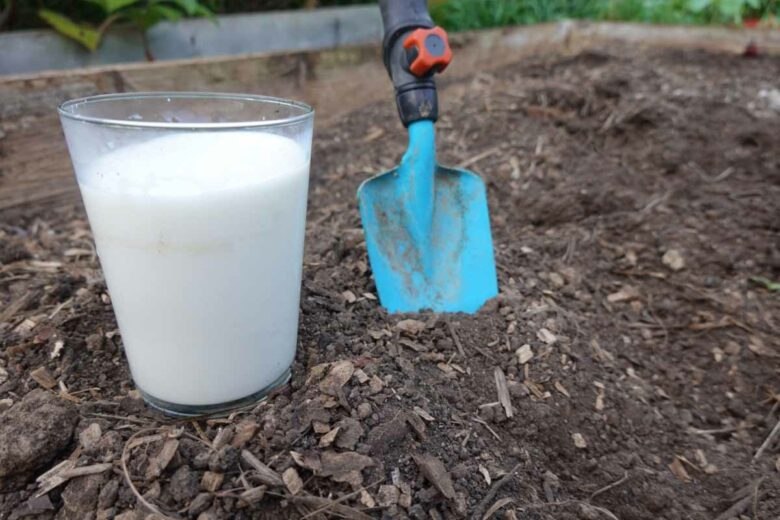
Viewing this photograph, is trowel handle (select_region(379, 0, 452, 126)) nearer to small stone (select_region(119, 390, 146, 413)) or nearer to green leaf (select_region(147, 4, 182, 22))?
small stone (select_region(119, 390, 146, 413))

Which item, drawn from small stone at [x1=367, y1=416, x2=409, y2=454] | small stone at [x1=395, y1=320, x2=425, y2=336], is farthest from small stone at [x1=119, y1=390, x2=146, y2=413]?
small stone at [x1=395, y1=320, x2=425, y2=336]

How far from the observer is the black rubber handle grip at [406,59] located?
6.00 ft

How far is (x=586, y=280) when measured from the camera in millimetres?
2152

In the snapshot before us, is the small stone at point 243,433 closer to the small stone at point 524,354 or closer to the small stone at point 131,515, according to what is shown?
the small stone at point 131,515

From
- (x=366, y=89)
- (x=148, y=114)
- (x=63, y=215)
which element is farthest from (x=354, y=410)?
(x=366, y=89)

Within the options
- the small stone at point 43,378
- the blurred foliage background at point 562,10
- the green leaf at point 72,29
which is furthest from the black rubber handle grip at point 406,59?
the blurred foliage background at point 562,10

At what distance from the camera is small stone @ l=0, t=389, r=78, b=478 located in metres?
1.12

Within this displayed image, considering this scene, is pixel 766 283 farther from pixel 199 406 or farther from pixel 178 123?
pixel 178 123

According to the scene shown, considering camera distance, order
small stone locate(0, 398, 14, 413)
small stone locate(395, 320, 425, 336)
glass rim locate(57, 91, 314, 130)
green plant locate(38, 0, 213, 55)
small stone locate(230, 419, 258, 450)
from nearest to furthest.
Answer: glass rim locate(57, 91, 314, 130), small stone locate(230, 419, 258, 450), small stone locate(0, 398, 14, 413), small stone locate(395, 320, 425, 336), green plant locate(38, 0, 213, 55)

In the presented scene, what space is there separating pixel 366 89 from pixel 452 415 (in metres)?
2.51

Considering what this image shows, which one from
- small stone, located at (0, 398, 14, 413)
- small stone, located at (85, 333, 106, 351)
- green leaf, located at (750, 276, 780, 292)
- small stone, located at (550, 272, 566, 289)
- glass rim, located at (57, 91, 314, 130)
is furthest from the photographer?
green leaf, located at (750, 276, 780, 292)

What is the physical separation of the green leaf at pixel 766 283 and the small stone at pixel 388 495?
1.76 m

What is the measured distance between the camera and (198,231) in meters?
1.04

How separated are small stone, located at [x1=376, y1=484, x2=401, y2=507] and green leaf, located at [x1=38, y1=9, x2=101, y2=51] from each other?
2.64 metres
